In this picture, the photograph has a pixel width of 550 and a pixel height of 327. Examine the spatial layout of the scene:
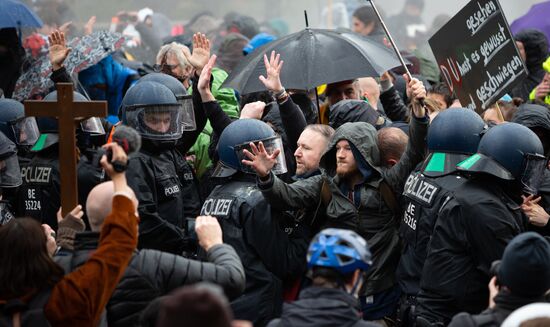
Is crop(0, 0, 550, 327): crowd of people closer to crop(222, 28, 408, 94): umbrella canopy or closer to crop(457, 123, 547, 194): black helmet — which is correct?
crop(457, 123, 547, 194): black helmet

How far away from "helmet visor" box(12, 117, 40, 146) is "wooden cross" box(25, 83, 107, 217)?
7.56 feet

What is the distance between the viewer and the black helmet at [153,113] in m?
7.44

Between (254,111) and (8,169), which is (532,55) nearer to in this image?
(254,111)

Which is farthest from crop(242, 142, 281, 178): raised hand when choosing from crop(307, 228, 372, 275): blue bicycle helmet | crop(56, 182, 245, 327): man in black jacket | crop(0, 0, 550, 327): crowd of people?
crop(307, 228, 372, 275): blue bicycle helmet

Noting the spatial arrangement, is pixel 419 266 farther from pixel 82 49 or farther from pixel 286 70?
pixel 82 49

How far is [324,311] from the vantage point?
4.83m

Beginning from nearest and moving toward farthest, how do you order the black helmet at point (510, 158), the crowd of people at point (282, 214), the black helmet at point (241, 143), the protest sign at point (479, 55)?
the crowd of people at point (282, 214) < the black helmet at point (510, 158) < the black helmet at point (241, 143) < the protest sign at point (479, 55)

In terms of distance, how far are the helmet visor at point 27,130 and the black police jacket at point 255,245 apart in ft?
6.74

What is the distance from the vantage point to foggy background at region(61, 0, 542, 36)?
19.4 metres

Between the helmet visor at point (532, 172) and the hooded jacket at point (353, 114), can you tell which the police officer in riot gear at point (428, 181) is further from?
the hooded jacket at point (353, 114)

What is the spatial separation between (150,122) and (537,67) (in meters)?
5.73

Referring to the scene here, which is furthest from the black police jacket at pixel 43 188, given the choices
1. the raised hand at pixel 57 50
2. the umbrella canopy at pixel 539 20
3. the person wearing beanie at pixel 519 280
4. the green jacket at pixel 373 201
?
the umbrella canopy at pixel 539 20

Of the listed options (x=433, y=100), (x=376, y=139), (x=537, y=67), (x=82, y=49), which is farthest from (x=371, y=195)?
(x=537, y=67)

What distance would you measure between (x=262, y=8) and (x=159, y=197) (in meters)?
15.7
